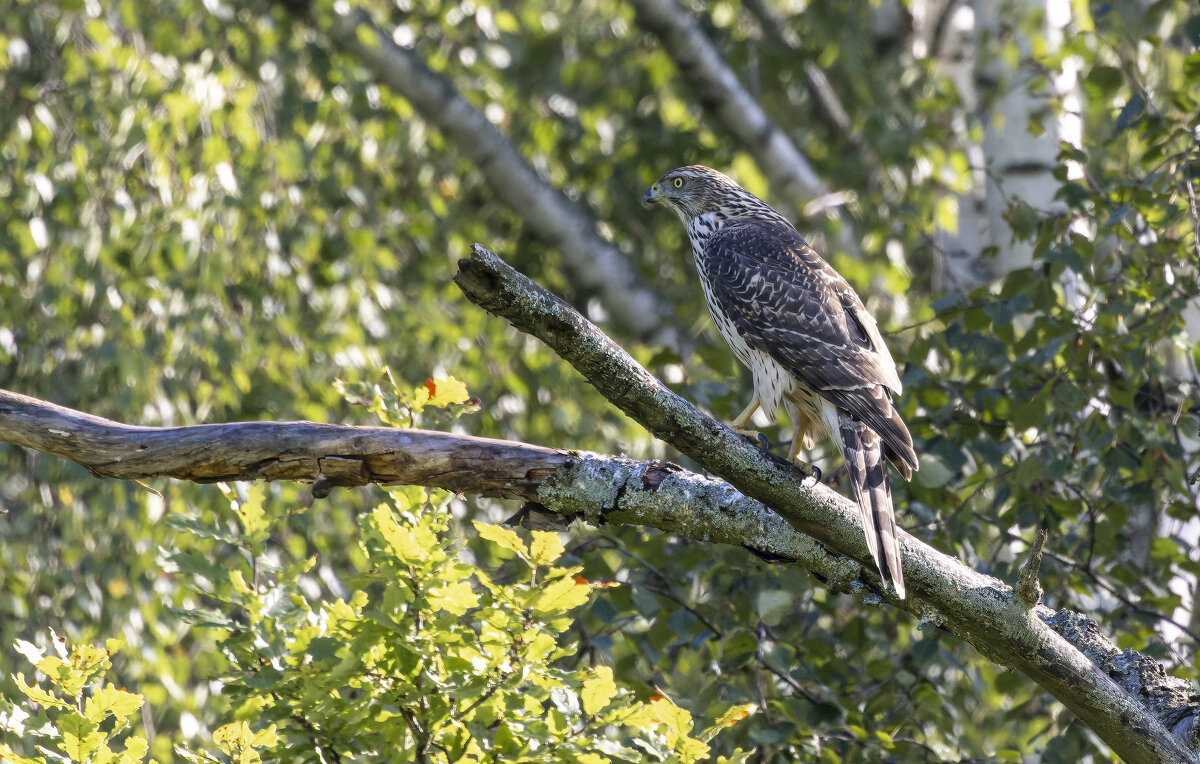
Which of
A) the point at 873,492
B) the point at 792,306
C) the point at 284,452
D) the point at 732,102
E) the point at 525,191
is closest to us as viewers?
the point at 284,452

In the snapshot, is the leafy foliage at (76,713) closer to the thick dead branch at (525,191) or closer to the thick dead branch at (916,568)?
the thick dead branch at (916,568)

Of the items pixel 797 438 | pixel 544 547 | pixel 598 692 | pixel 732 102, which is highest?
pixel 732 102

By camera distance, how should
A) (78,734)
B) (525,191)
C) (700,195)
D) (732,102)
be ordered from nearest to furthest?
(78,734) → (700,195) → (525,191) → (732,102)

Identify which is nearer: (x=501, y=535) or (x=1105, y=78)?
(x=501, y=535)

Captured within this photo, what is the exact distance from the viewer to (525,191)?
21.4ft

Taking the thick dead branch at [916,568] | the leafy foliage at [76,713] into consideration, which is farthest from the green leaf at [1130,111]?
the leafy foliage at [76,713]

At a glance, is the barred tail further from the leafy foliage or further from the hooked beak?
the hooked beak

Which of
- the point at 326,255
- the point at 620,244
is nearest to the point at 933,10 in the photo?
the point at 620,244

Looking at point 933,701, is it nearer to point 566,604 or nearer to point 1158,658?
point 1158,658

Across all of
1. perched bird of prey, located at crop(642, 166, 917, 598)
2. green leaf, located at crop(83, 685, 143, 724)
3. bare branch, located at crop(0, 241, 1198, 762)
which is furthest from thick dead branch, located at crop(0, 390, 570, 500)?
perched bird of prey, located at crop(642, 166, 917, 598)

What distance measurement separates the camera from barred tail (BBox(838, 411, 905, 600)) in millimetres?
2568

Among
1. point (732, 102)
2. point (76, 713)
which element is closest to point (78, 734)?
point (76, 713)

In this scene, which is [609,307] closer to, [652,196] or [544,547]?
[652,196]

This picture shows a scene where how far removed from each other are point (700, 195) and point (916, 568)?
2491 millimetres
